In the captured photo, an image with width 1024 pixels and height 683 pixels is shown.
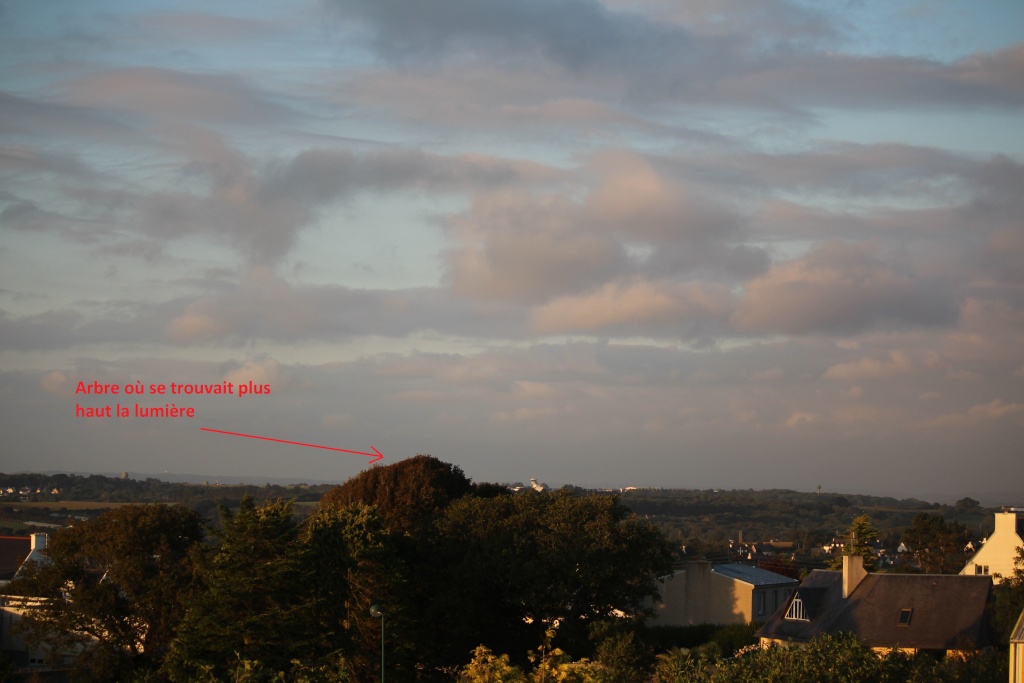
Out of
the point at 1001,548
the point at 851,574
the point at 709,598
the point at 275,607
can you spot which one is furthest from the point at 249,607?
the point at 1001,548

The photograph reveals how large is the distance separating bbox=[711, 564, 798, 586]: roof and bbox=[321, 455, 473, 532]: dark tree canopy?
18.1 meters

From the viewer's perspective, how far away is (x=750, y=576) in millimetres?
73375

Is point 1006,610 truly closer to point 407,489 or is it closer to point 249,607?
point 249,607

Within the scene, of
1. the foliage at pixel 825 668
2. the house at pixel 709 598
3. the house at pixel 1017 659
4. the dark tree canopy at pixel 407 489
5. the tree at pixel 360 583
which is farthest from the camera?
the house at pixel 709 598

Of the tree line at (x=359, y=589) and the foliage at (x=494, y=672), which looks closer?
the foliage at (x=494, y=672)

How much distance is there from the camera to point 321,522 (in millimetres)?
44750

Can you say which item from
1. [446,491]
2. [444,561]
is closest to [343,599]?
[444,561]

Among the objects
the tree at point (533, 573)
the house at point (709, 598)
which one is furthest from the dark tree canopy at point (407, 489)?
the house at point (709, 598)

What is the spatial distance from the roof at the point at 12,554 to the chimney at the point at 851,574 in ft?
203

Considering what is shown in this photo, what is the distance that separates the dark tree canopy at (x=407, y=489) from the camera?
6762 centimetres

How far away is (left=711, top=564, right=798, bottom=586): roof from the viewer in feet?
235

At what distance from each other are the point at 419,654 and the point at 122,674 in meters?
12.8

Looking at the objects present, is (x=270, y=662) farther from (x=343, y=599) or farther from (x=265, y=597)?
(x=343, y=599)

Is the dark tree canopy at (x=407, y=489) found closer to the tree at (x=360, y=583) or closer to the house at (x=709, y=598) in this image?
the house at (x=709, y=598)
